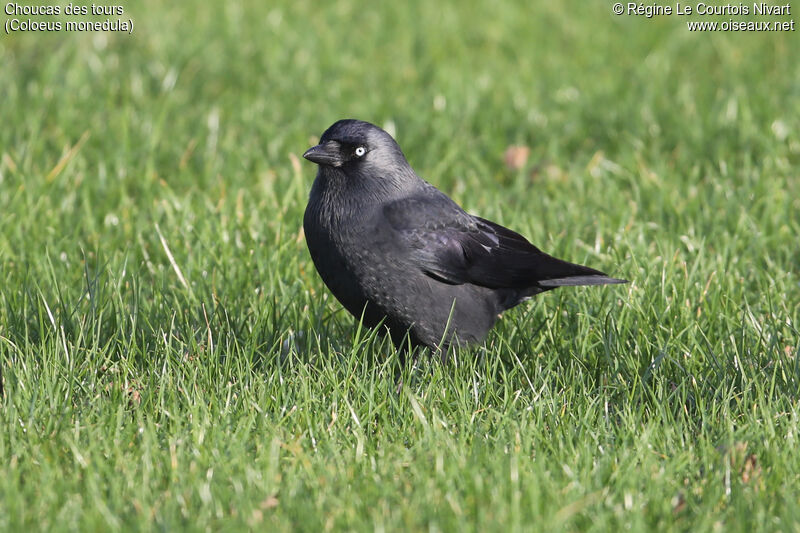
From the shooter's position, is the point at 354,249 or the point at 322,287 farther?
the point at 322,287

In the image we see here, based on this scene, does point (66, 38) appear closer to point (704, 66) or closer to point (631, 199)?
point (631, 199)

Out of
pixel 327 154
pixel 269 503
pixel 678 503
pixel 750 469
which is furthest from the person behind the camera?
pixel 327 154

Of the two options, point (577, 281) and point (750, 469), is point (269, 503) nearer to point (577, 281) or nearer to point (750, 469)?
point (750, 469)

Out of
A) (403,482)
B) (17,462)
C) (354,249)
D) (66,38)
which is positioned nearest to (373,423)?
(403,482)

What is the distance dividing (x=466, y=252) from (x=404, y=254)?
1.04ft

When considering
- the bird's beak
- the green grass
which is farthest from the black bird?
the green grass

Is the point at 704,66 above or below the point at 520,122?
above

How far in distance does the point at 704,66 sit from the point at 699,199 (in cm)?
272

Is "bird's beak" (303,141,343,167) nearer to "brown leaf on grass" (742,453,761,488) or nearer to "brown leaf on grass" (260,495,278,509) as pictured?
"brown leaf on grass" (260,495,278,509)

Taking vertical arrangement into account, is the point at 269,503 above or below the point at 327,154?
below

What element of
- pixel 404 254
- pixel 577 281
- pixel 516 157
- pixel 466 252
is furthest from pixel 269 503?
pixel 516 157

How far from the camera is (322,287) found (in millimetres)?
4480

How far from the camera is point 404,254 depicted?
3824 mm

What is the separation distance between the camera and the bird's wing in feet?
12.7
